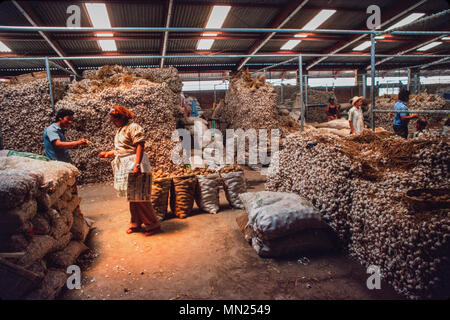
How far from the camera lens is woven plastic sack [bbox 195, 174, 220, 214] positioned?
399 centimetres

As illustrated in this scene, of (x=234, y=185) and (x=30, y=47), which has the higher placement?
(x=30, y=47)

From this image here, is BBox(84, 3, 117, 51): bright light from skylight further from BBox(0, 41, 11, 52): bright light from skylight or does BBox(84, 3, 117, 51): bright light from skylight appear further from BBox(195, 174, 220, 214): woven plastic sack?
BBox(195, 174, 220, 214): woven plastic sack

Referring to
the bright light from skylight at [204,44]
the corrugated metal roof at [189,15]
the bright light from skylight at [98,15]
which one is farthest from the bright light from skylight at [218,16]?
the bright light from skylight at [98,15]

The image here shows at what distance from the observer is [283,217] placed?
2615mm

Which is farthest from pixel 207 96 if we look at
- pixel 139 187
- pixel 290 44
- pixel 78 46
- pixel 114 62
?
pixel 139 187

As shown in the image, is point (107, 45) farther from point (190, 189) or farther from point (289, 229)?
point (289, 229)

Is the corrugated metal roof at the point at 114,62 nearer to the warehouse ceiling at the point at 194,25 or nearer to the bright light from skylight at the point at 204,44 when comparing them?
the warehouse ceiling at the point at 194,25

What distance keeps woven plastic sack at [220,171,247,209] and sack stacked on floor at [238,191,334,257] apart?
1389mm

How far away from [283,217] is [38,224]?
212 centimetres

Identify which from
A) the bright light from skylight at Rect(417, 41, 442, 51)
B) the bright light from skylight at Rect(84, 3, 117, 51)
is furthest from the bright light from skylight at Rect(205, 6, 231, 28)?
the bright light from skylight at Rect(417, 41, 442, 51)

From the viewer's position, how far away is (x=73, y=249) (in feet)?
8.89

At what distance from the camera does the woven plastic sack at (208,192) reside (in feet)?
13.1

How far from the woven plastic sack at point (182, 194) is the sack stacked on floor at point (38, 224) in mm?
1299
